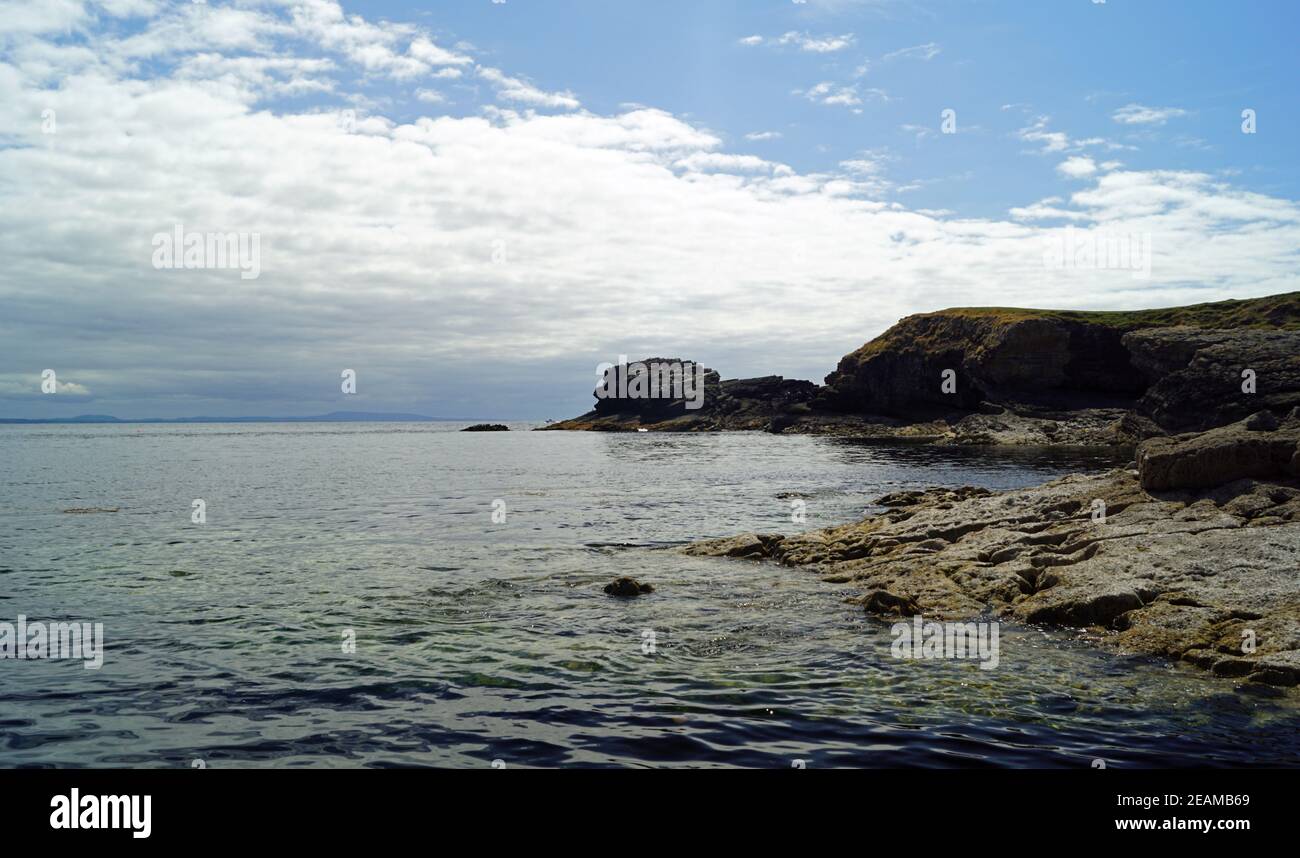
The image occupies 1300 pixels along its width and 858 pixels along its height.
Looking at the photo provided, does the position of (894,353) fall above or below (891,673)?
above

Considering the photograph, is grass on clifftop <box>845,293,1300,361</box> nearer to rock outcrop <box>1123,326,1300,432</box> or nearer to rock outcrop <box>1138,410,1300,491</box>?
rock outcrop <box>1123,326,1300,432</box>

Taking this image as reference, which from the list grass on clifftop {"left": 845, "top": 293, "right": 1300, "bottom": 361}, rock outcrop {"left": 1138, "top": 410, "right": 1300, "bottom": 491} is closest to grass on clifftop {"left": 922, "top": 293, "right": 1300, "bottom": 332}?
grass on clifftop {"left": 845, "top": 293, "right": 1300, "bottom": 361}

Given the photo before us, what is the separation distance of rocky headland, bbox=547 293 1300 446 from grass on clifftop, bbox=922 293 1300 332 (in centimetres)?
32

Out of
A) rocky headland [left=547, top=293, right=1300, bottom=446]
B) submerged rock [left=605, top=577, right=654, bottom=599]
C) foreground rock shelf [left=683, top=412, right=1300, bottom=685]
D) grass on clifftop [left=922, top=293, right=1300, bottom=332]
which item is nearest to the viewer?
foreground rock shelf [left=683, top=412, right=1300, bottom=685]

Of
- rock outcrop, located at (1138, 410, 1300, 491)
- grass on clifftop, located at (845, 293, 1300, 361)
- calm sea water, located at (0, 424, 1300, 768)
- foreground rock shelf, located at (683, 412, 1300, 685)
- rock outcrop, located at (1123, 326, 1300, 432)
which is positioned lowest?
calm sea water, located at (0, 424, 1300, 768)

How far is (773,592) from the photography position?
2134cm

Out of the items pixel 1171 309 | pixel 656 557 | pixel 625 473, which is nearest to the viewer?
pixel 656 557

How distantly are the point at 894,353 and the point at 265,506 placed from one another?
426 feet

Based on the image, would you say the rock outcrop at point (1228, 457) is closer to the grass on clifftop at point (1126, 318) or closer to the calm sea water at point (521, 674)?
the calm sea water at point (521, 674)

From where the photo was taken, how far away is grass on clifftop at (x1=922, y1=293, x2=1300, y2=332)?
378 feet

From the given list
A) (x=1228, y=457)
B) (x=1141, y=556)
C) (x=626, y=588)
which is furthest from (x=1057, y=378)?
(x=626, y=588)

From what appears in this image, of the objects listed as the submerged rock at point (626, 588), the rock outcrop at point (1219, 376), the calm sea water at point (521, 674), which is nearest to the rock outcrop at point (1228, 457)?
the calm sea water at point (521, 674)

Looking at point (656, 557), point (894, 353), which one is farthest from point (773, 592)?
point (894, 353)
